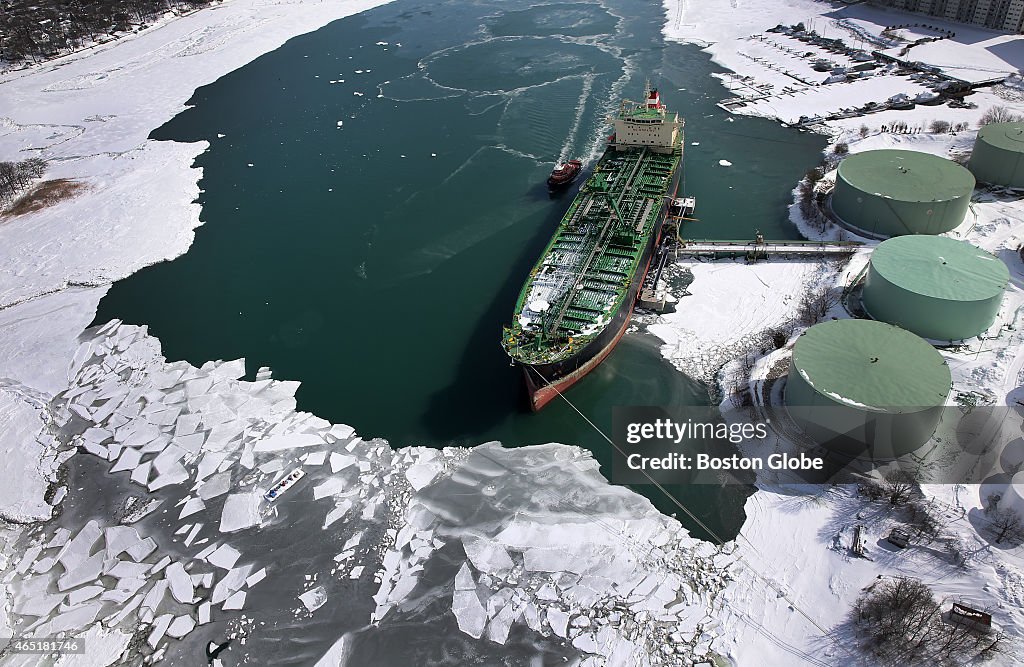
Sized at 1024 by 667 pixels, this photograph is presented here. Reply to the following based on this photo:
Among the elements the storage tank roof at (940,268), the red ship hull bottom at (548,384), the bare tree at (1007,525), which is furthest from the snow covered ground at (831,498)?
the red ship hull bottom at (548,384)

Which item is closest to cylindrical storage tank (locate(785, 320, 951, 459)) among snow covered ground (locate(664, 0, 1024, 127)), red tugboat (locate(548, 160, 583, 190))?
red tugboat (locate(548, 160, 583, 190))

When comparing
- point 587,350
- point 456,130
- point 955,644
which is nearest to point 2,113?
point 456,130

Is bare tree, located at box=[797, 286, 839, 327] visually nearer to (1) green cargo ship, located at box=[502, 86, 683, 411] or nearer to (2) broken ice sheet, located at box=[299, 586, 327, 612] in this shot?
(1) green cargo ship, located at box=[502, 86, 683, 411]

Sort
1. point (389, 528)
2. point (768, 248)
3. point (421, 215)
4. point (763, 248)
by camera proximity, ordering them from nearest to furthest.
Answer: point (389, 528), point (763, 248), point (768, 248), point (421, 215)

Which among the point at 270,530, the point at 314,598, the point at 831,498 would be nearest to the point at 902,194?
the point at 831,498

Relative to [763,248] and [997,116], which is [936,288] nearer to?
[763,248]

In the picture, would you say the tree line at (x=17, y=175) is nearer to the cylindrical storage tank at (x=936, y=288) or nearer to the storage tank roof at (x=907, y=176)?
the cylindrical storage tank at (x=936, y=288)
